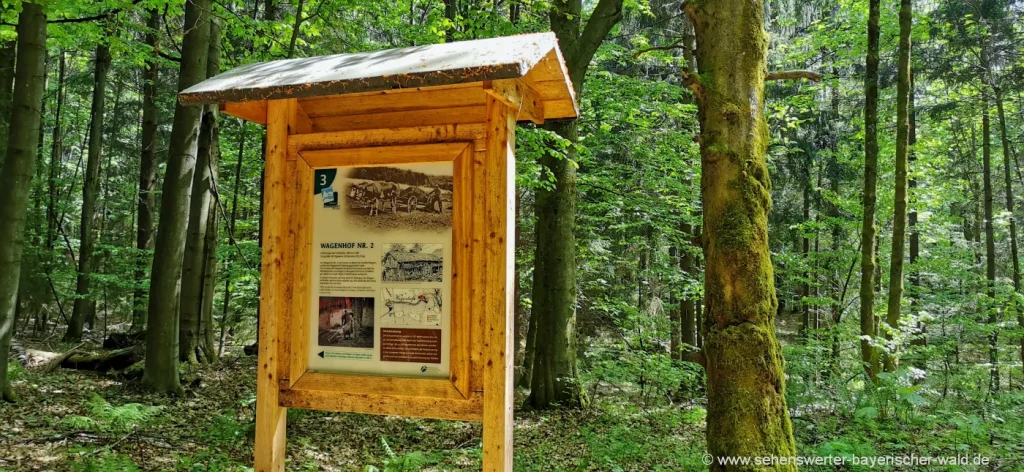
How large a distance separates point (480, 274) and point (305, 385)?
51.7 inches

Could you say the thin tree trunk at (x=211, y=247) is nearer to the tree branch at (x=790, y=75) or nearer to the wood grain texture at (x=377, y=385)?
the wood grain texture at (x=377, y=385)

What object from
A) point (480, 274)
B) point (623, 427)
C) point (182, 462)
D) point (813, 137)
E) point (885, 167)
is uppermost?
point (813, 137)

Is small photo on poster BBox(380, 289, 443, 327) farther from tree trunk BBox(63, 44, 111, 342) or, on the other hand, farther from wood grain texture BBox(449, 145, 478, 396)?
tree trunk BBox(63, 44, 111, 342)

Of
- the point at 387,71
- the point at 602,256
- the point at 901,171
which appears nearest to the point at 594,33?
the point at 602,256

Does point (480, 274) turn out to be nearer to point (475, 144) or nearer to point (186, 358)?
point (475, 144)

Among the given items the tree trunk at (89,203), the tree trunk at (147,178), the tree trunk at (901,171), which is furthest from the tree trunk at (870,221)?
the tree trunk at (89,203)

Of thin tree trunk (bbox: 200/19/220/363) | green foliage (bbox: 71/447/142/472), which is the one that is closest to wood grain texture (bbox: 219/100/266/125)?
green foliage (bbox: 71/447/142/472)

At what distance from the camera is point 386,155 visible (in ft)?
10.7

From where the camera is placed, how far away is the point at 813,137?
16.1 metres

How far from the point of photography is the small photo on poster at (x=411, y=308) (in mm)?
3143

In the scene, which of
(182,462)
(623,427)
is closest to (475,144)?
(182,462)

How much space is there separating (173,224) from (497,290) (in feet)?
19.6

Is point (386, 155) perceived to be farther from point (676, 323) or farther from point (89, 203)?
point (89, 203)

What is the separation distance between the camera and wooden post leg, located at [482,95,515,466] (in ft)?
9.99
